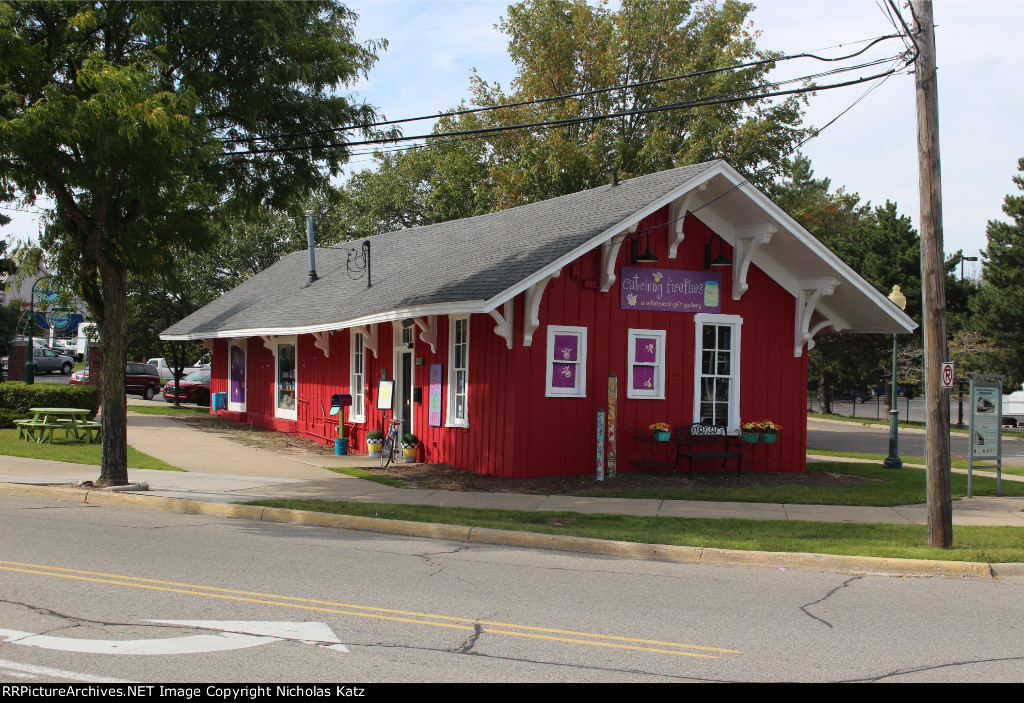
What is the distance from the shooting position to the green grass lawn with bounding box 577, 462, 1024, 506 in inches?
534

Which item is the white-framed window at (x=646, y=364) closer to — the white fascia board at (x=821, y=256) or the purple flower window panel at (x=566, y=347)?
the purple flower window panel at (x=566, y=347)

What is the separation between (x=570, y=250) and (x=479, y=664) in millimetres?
9546

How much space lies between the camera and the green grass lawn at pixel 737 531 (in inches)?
383

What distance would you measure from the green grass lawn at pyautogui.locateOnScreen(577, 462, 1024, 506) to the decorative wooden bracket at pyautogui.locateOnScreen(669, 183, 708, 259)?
4424 millimetres

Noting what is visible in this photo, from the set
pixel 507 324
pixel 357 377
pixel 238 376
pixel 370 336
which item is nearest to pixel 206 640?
pixel 507 324

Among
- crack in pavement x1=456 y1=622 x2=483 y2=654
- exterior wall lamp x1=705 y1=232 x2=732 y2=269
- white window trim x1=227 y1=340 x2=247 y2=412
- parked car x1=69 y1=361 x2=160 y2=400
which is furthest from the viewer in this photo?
parked car x1=69 y1=361 x2=160 y2=400

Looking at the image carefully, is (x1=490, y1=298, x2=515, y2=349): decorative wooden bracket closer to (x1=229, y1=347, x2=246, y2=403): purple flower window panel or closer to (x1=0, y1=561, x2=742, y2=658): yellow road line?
(x1=0, y1=561, x2=742, y2=658): yellow road line

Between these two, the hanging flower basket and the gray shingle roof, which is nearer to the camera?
the gray shingle roof

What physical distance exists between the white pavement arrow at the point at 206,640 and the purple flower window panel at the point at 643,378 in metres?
10.3

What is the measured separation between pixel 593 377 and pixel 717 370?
2615 mm

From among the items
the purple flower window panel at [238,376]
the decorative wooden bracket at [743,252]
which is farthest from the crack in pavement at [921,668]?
the purple flower window panel at [238,376]

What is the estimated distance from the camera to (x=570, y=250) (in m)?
14.3

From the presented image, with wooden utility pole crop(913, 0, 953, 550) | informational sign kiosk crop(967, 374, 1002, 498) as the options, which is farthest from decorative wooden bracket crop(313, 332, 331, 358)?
wooden utility pole crop(913, 0, 953, 550)
